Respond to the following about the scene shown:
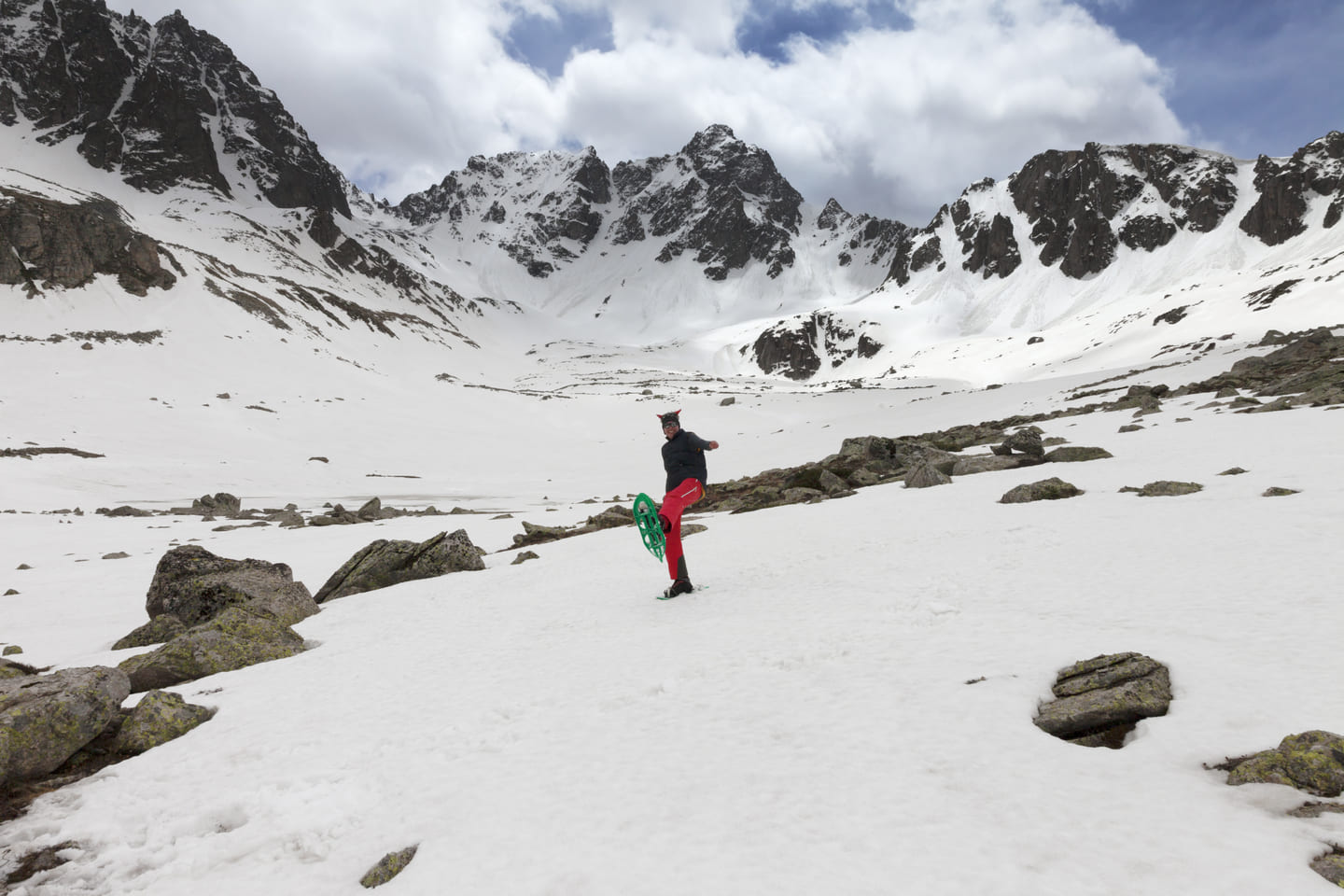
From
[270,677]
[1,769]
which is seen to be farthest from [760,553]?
[1,769]

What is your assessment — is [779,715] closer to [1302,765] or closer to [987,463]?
[1302,765]

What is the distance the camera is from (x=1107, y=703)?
4379mm

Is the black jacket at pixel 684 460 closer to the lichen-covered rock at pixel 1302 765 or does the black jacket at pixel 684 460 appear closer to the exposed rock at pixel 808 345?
the lichen-covered rock at pixel 1302 765

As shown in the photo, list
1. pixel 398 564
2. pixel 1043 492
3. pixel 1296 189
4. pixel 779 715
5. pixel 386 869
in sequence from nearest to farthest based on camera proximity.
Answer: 1. pixel 386 869
2. pixel 779 715
3. pixel 1043 492
4. pixel 398 564
5. pixel 1296 189

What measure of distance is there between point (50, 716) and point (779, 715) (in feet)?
20.0

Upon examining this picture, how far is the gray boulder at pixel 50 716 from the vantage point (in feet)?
16.0

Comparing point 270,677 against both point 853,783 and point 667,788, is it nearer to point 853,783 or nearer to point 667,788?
point 667,788

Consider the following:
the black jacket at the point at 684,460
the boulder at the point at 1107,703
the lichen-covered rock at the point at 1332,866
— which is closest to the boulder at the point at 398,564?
the black jacket at the point at 684,460

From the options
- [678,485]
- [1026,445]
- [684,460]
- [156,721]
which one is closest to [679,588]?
[678,485]

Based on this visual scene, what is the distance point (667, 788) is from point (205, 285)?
97.0m

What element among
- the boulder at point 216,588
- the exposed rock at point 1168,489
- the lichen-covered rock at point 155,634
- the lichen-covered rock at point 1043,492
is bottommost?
the exposed rock at point 1168,489

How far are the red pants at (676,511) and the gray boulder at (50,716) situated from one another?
6654 mm

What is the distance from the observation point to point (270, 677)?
23.8 feet

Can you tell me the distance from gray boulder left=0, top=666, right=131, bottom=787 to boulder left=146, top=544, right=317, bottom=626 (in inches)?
141
